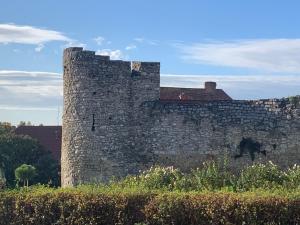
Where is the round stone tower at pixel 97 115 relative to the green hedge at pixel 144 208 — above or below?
above

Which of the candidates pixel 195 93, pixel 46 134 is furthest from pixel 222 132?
pixel 46 134

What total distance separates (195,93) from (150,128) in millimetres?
14172

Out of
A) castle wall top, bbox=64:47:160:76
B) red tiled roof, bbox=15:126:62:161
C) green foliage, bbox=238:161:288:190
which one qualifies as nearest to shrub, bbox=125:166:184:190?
green foliage, bbox=238:161:288:190

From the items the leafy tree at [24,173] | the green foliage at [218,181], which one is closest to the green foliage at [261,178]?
the green foliage at [218,181]

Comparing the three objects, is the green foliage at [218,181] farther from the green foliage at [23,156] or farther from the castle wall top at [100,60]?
the green foliage at [23,156]

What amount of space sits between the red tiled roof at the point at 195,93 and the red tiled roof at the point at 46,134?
17168 mm

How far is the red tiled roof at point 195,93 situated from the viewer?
119 feet

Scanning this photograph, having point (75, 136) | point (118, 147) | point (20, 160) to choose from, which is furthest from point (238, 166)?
point (20, 160)

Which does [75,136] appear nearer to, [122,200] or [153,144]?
[153,144]

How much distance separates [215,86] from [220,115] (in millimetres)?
15953

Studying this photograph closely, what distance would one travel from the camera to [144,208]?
620 inches

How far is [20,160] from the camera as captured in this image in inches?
1823

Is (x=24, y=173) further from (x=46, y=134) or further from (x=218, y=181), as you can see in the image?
(x=46, y=134)

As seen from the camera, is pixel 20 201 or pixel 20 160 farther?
pixel 20 160
